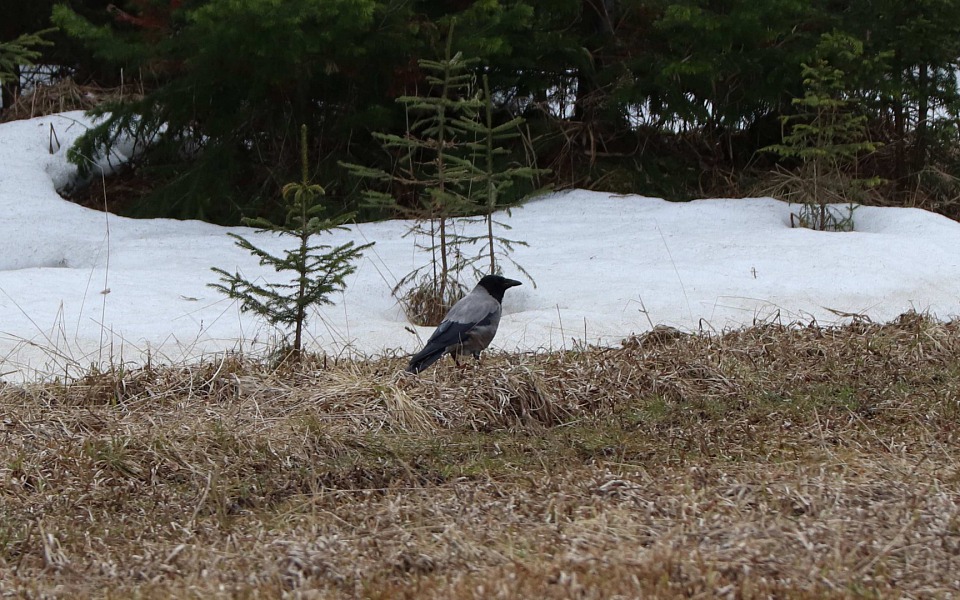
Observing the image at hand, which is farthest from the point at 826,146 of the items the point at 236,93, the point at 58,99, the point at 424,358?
the point at 58,99

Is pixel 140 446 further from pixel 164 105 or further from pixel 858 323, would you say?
pixel 164 105

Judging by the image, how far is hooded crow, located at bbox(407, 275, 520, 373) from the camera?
576 centimetres

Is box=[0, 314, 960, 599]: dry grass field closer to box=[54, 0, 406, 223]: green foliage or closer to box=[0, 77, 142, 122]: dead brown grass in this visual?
box=[54, 0, 406, 223]: green foliage

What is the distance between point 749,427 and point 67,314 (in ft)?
15.7

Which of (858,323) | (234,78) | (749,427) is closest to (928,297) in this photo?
(858,323)

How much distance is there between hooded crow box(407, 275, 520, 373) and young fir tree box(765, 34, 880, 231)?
187 inches

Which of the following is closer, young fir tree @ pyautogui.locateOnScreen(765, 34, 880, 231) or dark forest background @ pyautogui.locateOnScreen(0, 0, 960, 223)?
young fir tree @ pyautogui.locateOnScreen(765, 34, 880, 231)

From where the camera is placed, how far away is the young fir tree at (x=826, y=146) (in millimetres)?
10133

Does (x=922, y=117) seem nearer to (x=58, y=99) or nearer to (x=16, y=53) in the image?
(x=16, y=53)

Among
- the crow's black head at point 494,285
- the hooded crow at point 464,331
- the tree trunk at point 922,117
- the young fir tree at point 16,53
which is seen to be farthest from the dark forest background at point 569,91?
the hooded crow at point 464,331

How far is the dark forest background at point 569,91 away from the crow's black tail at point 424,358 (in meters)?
4.90

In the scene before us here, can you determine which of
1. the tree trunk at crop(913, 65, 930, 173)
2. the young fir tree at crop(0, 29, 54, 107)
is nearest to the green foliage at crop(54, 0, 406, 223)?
the young fir tree at crop(0, 29, 54, 107)

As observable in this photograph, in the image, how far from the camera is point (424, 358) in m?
5.72

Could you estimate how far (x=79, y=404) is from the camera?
5.44 metres
